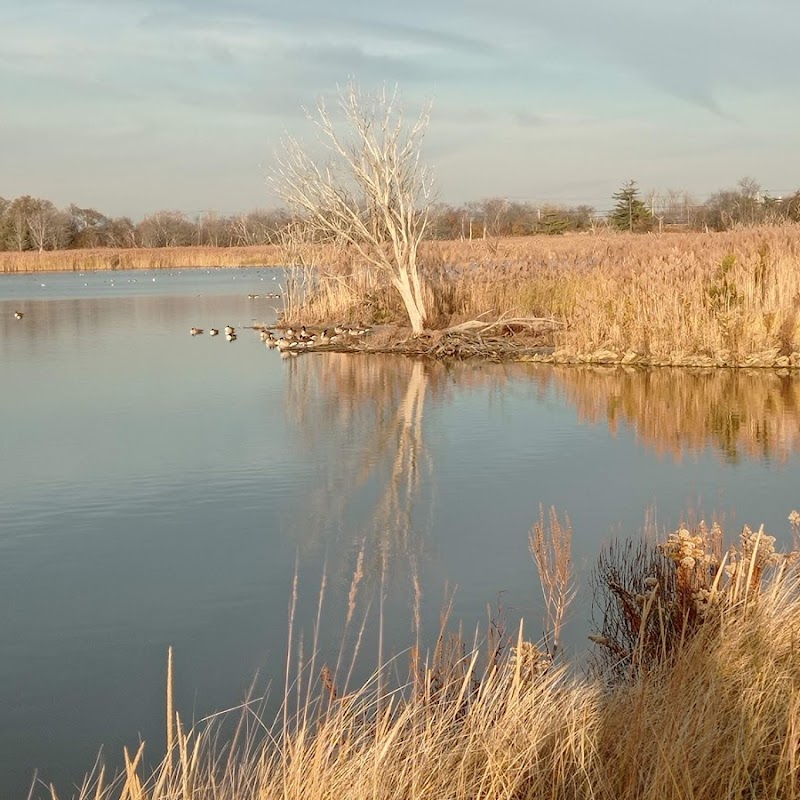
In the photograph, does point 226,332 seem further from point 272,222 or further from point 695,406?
point 272,222

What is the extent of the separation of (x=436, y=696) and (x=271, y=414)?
8256mm

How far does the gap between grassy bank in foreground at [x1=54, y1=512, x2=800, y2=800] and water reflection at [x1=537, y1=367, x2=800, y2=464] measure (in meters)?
5.13

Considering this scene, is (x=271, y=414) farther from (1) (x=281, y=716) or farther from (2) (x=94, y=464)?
(1) (x=281, y=716)

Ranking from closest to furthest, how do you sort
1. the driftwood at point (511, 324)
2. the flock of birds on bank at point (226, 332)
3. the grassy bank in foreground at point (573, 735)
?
the grassy bank in foreground at point (573, 735)
the driftwood at point (511, 324)
the flock of birds on bank at point (226, 332)

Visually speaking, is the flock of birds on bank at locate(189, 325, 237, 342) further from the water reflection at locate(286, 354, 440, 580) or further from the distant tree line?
the distant tree line

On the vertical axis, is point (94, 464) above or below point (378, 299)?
below

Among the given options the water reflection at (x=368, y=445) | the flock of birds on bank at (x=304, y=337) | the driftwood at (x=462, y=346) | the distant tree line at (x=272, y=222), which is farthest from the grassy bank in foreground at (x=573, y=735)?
the distant tree line at (x=272, y=222)

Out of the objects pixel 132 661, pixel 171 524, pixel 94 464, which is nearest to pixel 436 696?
pixel 132 661

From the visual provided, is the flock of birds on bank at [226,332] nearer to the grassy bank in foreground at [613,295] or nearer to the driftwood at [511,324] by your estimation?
the grassy bank in foreground at [613,295]

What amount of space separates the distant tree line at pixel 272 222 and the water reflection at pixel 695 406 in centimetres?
2717

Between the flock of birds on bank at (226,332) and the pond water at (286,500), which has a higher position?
the flock of birds on bank at (226,332)

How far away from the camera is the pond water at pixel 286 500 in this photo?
521cm

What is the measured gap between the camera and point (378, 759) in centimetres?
318

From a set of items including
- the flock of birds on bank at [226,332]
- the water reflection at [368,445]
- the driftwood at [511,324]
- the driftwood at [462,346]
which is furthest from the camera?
the flock of birds on bank at [226,332]
